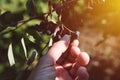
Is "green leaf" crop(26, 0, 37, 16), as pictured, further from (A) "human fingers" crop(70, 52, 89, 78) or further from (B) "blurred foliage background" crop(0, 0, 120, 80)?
(A) "human fingers" crop(70, 52, 89, 78)

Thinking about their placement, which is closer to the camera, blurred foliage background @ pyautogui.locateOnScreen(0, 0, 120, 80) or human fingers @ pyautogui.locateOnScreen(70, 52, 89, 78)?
blurred foliage background @ pyautogui.locateOnScreen(0, 0, 120, 80)

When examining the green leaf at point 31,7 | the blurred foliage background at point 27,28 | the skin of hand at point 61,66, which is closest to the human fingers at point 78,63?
the skin of hand at point 61,66

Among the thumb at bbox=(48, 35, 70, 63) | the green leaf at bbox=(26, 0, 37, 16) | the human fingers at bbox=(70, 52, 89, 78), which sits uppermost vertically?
the green leaf at bbox=(26, 0, 37, 16)

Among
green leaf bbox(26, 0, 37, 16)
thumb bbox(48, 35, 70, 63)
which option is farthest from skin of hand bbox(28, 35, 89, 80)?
green leaf bbox(26, 0, 37, 16)

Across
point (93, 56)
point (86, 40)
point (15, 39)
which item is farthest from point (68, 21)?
point (86, 40)

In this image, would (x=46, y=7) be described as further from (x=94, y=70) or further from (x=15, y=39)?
(x=94, y=70)

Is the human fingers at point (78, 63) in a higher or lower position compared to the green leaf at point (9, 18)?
lower

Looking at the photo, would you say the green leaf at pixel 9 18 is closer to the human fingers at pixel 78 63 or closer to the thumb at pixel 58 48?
the thumb at pixel 58 48

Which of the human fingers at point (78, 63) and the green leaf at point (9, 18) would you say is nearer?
the green leaf at point (9, 18)
